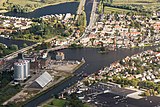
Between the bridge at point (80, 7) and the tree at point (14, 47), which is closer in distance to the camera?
the tree at point (14, 47)

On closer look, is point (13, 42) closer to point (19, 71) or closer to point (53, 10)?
point (19, 71)

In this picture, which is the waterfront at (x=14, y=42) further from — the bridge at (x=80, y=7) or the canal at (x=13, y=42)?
the bridge at (x=80, y=7)

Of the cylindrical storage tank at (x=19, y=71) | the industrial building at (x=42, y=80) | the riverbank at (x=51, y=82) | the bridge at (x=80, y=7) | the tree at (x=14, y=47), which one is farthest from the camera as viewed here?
the bridge at (x=80, y=7)

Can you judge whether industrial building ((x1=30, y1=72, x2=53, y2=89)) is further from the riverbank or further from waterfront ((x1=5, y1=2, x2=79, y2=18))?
waterfront ((x1=5, y1=2, x2=79, y2=18))

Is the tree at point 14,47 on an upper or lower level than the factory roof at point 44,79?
upper

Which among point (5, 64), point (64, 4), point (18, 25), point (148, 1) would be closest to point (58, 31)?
point (18, 25)

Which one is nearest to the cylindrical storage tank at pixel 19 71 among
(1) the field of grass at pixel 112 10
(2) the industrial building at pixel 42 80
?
(2) the industrial building at pixel 42 80

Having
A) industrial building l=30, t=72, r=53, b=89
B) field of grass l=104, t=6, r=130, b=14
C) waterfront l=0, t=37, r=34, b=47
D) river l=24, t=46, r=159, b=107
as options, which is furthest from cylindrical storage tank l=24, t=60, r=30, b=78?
field of grass l=104, t=6, r=130, b=14

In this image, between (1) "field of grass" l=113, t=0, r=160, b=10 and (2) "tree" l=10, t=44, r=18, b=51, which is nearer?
(2) "tree" l=10, t=44, r=18, b=51
